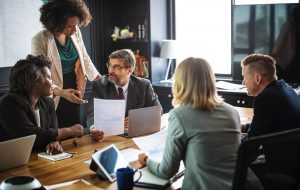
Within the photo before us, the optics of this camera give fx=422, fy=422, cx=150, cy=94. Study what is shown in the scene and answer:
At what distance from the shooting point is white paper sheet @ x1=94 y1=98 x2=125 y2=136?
248 centimetres

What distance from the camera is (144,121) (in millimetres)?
2586

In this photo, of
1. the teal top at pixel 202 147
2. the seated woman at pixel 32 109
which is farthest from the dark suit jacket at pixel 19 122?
the teal top at pixel 202 147

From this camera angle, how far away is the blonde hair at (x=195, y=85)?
5.99 ft

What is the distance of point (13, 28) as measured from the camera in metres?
4.21

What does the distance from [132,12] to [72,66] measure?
1.72m

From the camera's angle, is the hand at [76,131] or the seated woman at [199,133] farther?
the hand at [76,131]

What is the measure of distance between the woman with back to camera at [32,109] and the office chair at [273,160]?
1.17m

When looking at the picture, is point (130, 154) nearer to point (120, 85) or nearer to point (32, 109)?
point (32, 109)

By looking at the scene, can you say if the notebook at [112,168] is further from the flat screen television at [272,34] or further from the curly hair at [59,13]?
the flat screen television at [272,34]

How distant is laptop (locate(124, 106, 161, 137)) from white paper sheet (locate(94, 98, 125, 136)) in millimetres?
68

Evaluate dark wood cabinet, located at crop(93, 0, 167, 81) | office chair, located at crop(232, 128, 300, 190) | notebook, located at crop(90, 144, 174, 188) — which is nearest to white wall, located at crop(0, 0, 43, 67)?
dark wood cabinet, located at crop(93, 0, 167, 81)

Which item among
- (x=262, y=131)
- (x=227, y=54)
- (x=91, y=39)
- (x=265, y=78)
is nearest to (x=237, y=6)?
(x=227, y=54)

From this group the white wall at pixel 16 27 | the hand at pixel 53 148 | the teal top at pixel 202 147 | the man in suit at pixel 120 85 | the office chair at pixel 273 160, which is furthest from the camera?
the white wall at pixel 16 27

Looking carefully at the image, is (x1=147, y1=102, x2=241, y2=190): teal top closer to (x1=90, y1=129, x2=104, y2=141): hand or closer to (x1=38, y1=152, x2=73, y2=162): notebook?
(x1=38, y1=152, x2=73, y2=162): notebook
